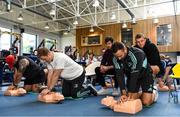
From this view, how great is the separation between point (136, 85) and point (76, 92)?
1353 millimetres

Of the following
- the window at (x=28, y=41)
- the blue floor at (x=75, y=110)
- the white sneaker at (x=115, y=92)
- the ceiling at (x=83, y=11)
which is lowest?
the blue floor at (x=75, y=110)

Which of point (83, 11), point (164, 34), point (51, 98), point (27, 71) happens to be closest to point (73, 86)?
point (51, 98)

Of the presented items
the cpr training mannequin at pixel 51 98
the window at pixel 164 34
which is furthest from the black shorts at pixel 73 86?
the window at pixel 164 34

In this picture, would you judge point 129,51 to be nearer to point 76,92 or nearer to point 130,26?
point 76,92

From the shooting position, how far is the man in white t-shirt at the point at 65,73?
359cm

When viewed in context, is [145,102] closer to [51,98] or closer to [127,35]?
[51,98]

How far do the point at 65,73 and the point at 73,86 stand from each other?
296mm

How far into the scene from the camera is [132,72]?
9.89 feet

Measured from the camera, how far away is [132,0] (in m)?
13.7

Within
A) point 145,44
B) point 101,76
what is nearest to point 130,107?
point 145,44

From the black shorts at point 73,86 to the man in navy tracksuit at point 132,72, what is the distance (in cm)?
108

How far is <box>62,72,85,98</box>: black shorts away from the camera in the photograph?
13.1 ft

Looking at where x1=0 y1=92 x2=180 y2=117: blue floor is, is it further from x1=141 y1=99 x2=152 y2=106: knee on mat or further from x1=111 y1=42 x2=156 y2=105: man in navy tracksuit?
x1=111 y1=42 x2=156 y2=105: man in navy tracksuit

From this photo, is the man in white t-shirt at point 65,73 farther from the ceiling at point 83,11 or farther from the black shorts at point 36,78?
the ceiling at point 83,11
